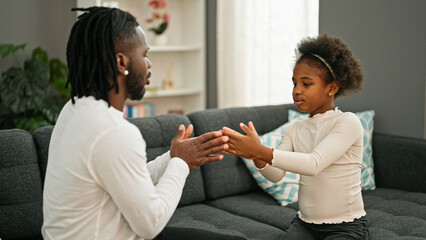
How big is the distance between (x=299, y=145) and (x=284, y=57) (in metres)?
2.41

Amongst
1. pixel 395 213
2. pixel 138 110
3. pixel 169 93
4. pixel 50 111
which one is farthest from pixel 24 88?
pixel 395 213

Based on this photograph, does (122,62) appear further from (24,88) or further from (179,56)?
(179,56)

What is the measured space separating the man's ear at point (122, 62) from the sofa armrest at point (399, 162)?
72.2 inches

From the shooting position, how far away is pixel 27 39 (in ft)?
15.3

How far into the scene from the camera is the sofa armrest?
277cm

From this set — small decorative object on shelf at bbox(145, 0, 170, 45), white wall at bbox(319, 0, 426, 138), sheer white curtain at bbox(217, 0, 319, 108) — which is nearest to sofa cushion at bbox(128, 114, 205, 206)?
white wall at bbox(319, 0, 426, 138)

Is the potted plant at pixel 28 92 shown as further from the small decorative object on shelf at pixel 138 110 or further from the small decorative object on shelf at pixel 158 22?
the small decorative object on shelf at pixel 158 22

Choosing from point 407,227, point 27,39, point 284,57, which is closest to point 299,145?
point 407,227

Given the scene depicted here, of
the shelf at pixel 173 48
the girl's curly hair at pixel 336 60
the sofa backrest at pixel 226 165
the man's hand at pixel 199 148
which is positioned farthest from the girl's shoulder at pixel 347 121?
the shelf at pixel 173 48

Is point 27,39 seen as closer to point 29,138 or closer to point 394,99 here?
A: point 29,138

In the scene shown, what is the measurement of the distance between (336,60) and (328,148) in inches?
13.5

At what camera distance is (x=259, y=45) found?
4613mm

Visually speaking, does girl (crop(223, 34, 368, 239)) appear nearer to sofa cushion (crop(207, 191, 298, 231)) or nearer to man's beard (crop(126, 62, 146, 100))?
sofa cushion (crop(207, 191, 298, 231))

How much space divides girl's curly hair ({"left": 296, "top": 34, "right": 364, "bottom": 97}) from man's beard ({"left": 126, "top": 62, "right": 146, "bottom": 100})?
72cm
